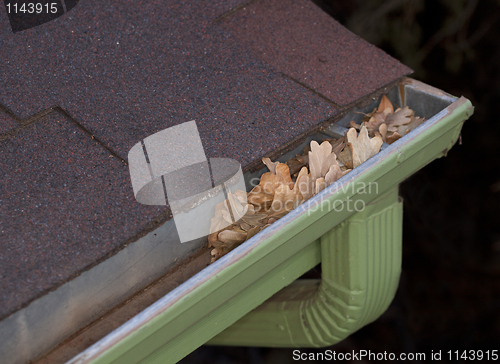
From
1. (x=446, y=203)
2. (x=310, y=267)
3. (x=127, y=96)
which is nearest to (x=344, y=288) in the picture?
(x=310, y=267)

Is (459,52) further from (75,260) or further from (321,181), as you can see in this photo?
(75,260)

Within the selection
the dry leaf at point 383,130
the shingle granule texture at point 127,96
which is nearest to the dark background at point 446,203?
the shingle granule texture at point 127,96

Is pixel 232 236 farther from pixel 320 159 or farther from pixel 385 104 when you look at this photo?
pixel 385 104

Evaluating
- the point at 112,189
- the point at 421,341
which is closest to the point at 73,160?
the point at 112,189

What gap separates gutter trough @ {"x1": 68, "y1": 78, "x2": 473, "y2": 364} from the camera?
0.84m

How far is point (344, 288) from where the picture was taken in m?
1.23

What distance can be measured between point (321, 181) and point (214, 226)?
221 millimetres

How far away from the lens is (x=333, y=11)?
241 cm

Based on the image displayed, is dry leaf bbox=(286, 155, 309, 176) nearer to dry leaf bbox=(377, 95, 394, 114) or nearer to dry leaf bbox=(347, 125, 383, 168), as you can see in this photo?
dry leaf bbox=(347, 125, 383, 168)

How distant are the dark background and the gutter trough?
1095mm

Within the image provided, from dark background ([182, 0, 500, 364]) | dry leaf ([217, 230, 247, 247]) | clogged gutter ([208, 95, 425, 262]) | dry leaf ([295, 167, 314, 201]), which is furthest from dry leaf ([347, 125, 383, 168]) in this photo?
dark background ([182, 0, 500, 364])

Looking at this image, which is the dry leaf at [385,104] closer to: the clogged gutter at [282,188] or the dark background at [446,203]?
the clogged gutter at [282,188]

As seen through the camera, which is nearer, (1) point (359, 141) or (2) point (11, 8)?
(1) point (359, 141)

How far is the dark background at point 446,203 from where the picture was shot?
2211 millimetres
